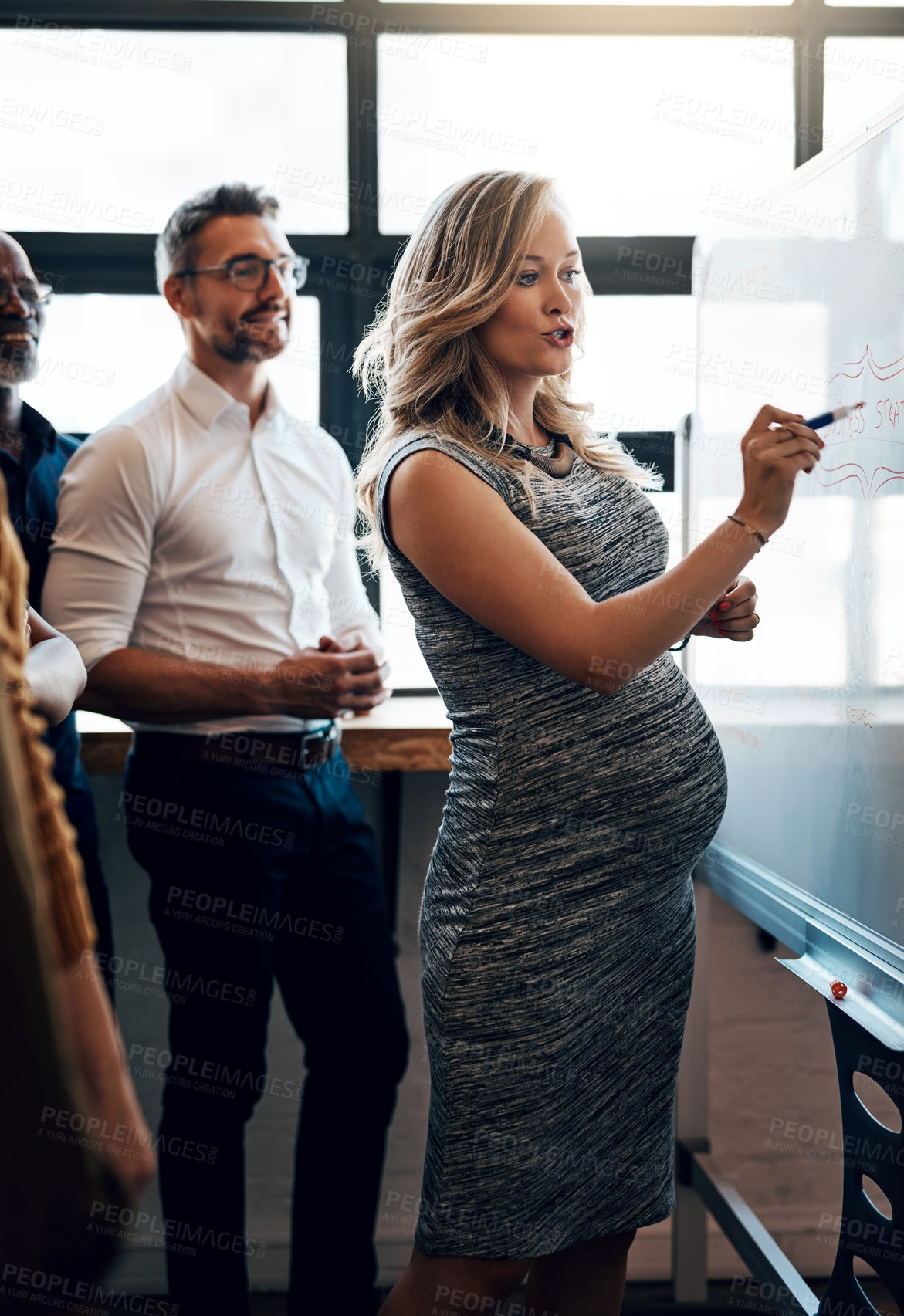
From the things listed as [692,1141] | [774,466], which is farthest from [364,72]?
[692,1141]

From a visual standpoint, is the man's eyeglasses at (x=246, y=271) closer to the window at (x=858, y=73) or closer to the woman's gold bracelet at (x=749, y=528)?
the woman's gold bracelet at (x=749, y=528)

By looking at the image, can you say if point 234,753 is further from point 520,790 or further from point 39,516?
point 520,790

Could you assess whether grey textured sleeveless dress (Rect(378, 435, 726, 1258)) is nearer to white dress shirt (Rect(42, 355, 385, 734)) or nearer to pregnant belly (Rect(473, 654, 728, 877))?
pregnant belly (Rect(473, 654, 728, 877))

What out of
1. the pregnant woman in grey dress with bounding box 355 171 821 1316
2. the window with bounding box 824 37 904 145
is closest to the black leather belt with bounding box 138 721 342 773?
the pregnant woman in grey dress with bounding box 355 171 821 1316

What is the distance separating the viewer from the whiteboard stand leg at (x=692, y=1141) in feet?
6.43

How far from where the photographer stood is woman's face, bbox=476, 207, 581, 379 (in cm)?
117

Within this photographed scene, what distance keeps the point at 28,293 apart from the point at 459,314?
2.69 ft

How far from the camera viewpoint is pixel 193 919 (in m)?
1.57

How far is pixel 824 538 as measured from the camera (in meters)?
1.36

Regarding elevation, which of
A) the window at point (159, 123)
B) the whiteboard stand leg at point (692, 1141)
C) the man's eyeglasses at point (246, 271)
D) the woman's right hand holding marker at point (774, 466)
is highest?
the window at point (159, 123)

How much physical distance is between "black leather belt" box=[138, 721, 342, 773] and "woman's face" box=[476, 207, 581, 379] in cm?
71

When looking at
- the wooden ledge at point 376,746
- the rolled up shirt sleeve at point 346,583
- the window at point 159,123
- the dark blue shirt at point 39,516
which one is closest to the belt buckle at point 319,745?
the wooden ledge at point 376,746

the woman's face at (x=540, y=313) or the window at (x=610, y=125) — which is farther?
the window at (x=610, y=125)

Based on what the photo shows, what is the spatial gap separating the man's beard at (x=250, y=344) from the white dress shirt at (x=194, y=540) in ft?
Answer: 0.18
